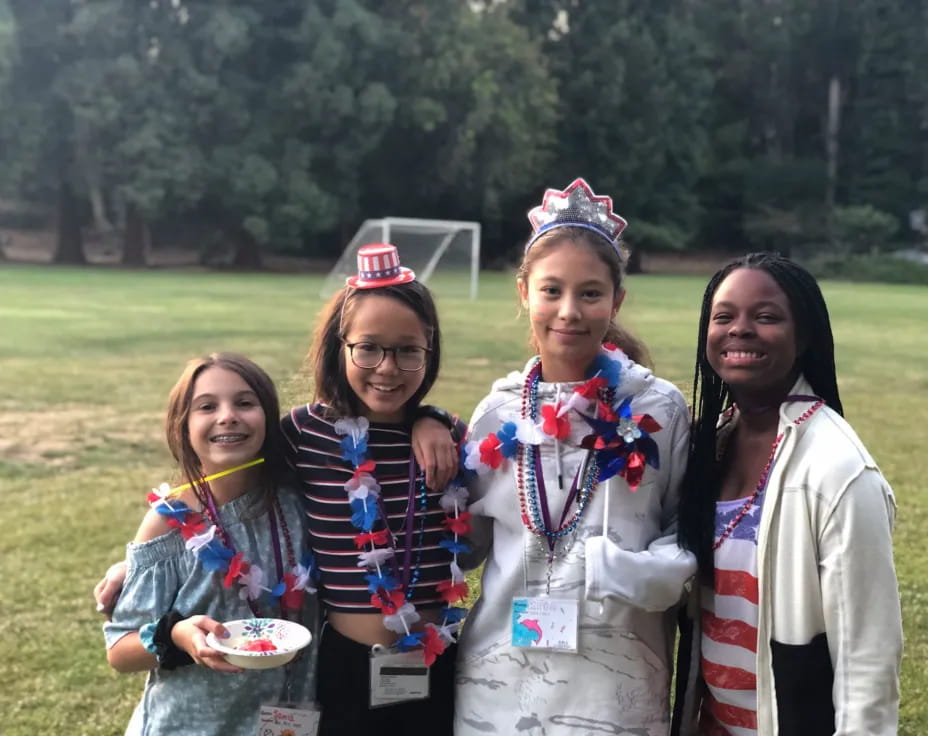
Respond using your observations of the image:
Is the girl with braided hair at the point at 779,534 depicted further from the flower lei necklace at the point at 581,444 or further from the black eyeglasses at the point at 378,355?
the black eyeglasses at the point at 378,355

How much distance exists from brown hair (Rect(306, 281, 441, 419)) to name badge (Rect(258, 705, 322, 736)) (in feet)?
2.21

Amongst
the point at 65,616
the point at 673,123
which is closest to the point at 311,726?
the point at 65,616

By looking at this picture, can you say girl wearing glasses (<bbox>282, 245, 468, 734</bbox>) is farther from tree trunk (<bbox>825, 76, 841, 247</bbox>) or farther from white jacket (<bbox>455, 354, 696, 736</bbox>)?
tree trunk (<bbox>825, 76, 841, 247</bbox>)

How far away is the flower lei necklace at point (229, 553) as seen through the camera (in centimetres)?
215

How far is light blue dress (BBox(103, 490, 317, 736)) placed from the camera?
7.08 feet

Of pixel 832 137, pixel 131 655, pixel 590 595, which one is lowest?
pixel 131 655

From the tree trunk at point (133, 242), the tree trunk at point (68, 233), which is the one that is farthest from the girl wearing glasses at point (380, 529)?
the tree trunk at point (68, 233)

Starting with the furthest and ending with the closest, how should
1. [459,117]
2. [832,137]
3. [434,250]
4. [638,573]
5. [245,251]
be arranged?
[832,137]
[245,251]
[459,117]
[434,250]
[638,573]

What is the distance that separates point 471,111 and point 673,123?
9883mm

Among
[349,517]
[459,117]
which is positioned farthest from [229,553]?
[459,117]

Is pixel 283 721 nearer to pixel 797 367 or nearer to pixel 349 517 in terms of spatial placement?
pixel 349 517

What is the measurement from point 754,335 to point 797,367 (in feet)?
0.49

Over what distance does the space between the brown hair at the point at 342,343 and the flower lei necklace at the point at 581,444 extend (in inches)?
11.8

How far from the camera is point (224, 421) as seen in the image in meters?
2.22
